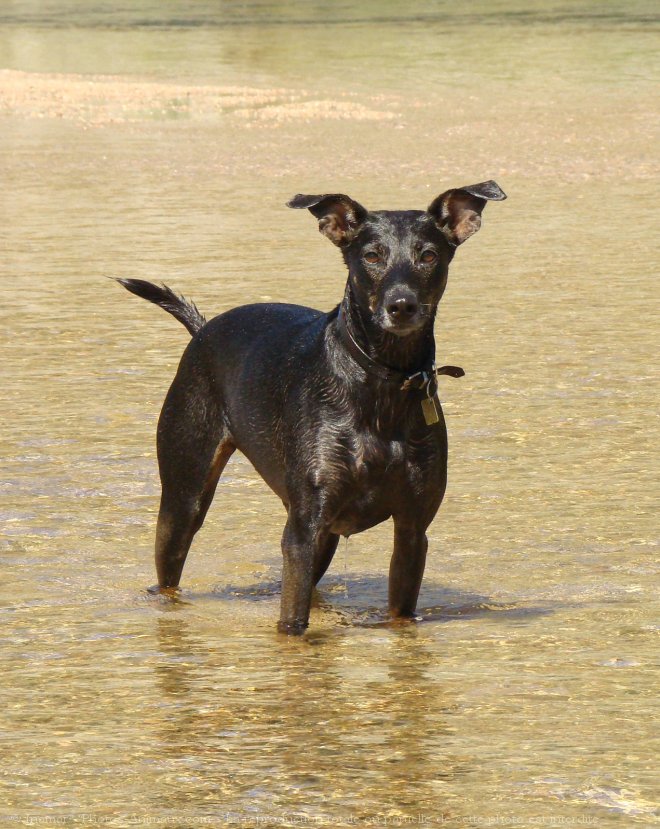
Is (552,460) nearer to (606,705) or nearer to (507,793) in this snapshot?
(606,705)

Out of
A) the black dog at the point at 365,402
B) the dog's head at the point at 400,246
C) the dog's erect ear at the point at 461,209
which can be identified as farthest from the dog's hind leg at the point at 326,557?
the dog's erect ear at the point at 461,209

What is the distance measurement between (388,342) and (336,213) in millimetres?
546

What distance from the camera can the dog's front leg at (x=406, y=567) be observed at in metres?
5.94

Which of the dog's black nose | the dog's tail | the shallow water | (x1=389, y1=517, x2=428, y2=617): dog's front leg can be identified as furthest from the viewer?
the dog's tail

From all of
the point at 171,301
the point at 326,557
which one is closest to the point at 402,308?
the point at 326,557

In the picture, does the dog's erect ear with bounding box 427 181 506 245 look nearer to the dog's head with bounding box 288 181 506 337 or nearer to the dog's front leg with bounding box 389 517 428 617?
the dog's head with bounding box 288 181 506 337

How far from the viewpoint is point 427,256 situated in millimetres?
5906

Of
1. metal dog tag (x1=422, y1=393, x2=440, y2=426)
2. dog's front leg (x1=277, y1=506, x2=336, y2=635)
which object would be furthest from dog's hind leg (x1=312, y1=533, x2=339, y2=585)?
metal dog tag (x1=422, y1=393, x2=440, y2=426)

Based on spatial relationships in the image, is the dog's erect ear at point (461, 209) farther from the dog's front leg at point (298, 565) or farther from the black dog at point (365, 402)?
the dog's front leg at point (298, 565)

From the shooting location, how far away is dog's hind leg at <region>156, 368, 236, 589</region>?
6.64 metres

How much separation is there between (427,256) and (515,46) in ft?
115

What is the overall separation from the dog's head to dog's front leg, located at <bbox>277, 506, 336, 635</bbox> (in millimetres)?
726

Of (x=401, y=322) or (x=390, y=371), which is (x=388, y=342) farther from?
(x=401, y=322)

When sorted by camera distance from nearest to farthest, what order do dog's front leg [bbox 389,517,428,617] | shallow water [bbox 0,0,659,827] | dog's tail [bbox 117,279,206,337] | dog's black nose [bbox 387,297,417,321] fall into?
shallow water [bbox 0,0,659,827] < dog's black nose [bbox 387,297,417,321] < dog's front leg [bbox 389,517,428,617] < dog's tail [bbox 117,279,206,337]
